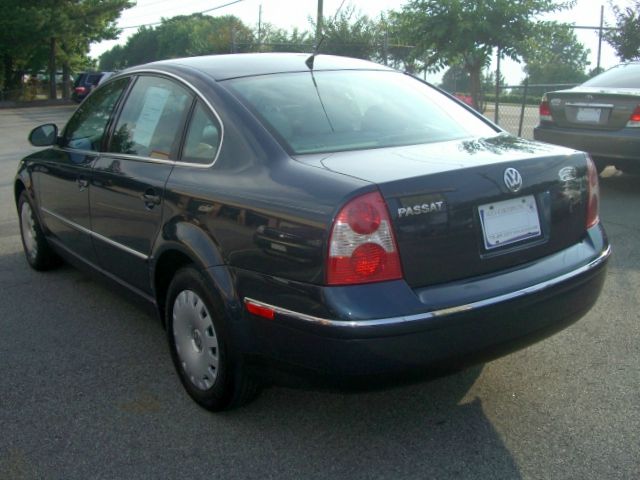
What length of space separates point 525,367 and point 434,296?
1253 millimetres

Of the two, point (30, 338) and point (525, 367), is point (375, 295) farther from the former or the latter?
point (30, 338)

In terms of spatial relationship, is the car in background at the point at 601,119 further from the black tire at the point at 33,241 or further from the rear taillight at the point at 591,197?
the black tire at the point at 33,241

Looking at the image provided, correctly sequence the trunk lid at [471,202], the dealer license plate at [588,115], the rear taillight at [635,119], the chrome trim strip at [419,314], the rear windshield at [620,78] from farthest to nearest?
the rear windshield at [620,78] → the dealer license plate at [588,115] → the rear taillight at [635,119] → the trunk lid at [471,202] → the chrome trim strip at [419,314]

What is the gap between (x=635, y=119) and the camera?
7.81m

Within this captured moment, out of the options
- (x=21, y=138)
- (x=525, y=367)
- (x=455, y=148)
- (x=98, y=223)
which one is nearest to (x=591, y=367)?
(x=525, y=367)

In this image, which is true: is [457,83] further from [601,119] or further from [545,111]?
[601,119]

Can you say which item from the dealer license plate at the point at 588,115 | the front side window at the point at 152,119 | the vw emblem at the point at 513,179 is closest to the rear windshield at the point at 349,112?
the front side window at the point at 152,119

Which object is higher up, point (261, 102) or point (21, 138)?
point (261, 102)

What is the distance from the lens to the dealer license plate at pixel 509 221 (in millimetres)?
2816

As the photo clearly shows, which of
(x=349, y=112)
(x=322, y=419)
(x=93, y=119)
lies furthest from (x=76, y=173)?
(x=322, y=419)

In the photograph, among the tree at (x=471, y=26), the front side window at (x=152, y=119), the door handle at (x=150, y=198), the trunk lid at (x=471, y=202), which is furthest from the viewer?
the tree at (x=471, y=26)

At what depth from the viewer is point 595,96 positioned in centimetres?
809

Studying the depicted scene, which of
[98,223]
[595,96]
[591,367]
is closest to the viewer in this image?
[591,367]

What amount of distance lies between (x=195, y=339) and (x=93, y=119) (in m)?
2.02
